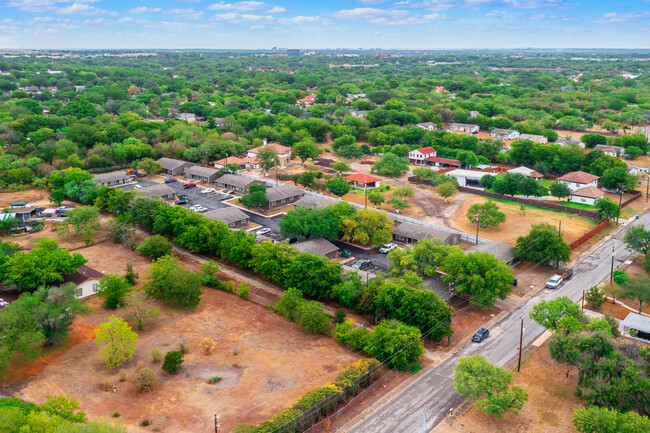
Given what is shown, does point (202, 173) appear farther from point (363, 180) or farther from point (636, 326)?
point (636, 326)

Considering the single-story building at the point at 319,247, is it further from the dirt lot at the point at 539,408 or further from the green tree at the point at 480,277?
the dirt lot at the point at 539,408

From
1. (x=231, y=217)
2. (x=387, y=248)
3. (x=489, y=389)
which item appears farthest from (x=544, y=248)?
(x=231, y=217)

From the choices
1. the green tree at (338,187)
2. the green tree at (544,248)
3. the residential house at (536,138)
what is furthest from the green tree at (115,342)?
the residential house at (536,138)

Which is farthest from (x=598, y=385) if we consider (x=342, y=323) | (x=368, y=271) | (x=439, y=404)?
(x=368, y=271)

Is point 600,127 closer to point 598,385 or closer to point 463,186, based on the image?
point 463,186

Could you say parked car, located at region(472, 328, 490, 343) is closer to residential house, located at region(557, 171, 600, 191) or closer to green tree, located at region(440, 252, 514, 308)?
green tree, located at region(440, 252, 514, 308)

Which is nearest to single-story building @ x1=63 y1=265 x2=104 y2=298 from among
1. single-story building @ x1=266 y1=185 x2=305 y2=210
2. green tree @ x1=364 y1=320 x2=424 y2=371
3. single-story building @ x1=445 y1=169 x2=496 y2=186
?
green tree @ x1=364 y1=320 x2=424 y2=371
